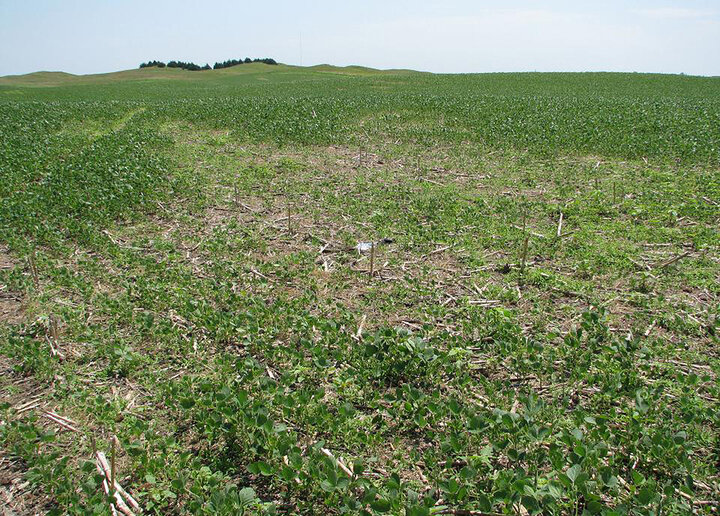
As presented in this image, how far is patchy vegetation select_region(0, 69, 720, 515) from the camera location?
3.18m

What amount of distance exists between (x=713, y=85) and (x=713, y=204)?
1562 inches

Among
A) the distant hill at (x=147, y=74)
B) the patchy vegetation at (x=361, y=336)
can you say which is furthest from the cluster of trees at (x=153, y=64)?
the patchy vegetation at (x=361, y=336)

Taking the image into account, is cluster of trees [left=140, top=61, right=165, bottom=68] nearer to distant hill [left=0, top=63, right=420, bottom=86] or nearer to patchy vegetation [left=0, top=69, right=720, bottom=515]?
distant hill [left=0, top=63, right=420, bottom=86]

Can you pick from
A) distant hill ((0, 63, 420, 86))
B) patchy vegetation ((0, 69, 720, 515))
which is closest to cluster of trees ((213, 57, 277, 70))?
distant hill ((0, 63, 420, 86))

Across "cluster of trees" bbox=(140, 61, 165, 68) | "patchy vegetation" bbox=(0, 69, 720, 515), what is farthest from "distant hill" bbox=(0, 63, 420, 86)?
"patchy vegetation" bbox=(0, 69, 720, 515)

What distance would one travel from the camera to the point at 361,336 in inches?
196

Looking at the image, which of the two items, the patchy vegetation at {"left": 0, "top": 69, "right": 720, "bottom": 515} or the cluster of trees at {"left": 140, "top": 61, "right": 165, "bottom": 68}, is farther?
the cluster of trees at {"left": 140, "top": 61, "right": 165, "bottom": 68}

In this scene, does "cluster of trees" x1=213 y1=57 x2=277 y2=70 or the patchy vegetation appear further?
"cluster of trees" x1=213 y1=57 x2=277 y2=70

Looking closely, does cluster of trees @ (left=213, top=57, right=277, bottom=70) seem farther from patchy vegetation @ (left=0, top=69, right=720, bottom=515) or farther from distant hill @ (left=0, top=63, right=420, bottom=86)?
patchy vegetation @ (left=0, top=69, right=720, bottom=515)

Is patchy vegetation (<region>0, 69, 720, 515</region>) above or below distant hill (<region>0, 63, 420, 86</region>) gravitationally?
below

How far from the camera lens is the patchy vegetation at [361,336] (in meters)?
3.18

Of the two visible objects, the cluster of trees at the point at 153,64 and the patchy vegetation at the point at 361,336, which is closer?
the patchy vegetation at the point at 361,336

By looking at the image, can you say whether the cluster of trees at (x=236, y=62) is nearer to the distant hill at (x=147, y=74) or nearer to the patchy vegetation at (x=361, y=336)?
the distant hill at (x=147, y=74)

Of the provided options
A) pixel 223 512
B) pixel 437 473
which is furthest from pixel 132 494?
pixel 437 473
